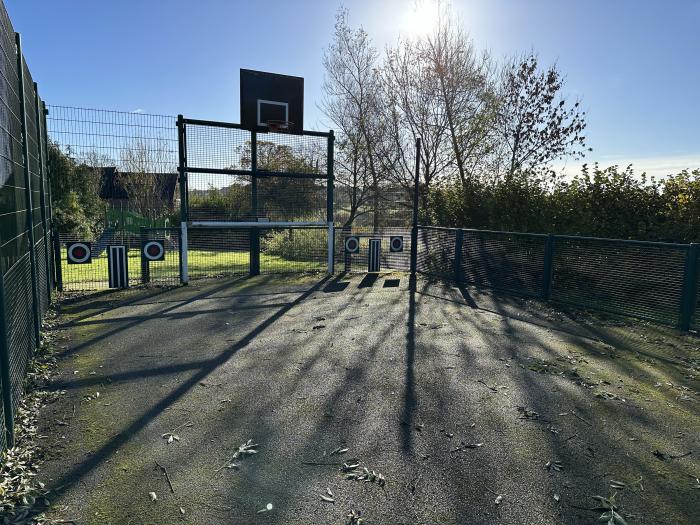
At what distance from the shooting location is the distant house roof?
96.3 ft

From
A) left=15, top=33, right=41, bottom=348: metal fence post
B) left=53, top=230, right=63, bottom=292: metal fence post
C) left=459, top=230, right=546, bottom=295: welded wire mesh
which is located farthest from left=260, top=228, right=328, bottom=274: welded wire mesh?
left=15, top=33, right=41, bottom=348: metal fence post

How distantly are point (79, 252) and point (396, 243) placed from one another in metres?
7.27

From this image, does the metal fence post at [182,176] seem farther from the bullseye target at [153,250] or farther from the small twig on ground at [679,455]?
the small twig on ground at [679,455]

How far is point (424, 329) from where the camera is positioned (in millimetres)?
6934

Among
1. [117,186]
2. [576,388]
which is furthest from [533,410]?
[117,186]

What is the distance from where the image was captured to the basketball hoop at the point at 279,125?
10746 mm

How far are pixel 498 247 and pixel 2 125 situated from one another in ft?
28.7

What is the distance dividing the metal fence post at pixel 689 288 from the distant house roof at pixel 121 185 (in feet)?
90.8

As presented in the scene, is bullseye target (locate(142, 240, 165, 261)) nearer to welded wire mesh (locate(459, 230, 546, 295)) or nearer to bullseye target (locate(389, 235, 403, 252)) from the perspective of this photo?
bullseye target (locate(389, 235, 403, 252))

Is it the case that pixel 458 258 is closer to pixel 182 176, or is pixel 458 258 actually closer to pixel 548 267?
pixel 548 267

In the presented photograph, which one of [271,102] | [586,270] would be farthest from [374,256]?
[586,270]

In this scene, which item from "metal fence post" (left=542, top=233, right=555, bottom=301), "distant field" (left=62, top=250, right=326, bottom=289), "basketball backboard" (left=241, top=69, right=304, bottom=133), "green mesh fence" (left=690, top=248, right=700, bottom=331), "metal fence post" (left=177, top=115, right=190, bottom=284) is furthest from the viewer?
"distant field" (left=62, top=250, right=326, bottom=289)

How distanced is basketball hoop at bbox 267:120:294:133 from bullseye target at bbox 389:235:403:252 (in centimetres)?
388

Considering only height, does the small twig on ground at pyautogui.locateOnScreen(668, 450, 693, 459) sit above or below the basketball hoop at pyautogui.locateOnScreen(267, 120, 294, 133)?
below
